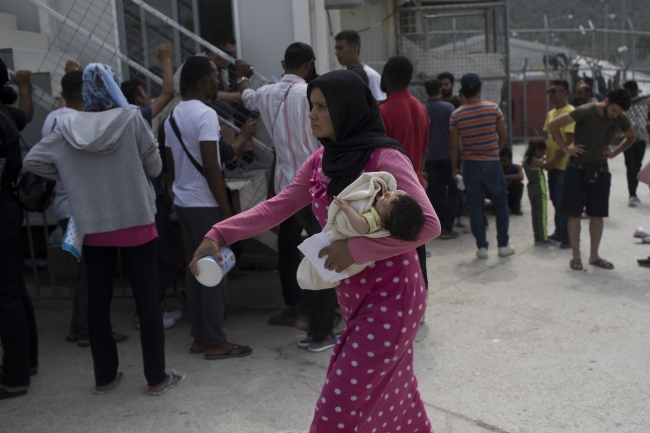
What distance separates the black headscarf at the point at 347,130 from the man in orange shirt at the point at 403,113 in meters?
2.38

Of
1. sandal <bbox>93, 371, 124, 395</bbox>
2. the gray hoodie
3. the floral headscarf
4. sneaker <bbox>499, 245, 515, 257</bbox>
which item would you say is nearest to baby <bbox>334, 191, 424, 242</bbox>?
the gray hoodie

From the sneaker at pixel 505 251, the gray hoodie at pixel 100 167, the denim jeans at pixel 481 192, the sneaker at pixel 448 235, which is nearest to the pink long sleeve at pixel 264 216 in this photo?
the gray hoodie at pixel 100 167

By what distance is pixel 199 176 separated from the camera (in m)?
4.48

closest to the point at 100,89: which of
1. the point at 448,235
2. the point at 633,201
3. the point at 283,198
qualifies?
the point at 283,198

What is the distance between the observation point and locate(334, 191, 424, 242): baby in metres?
2.31

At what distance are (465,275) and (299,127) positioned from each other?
2.81 m

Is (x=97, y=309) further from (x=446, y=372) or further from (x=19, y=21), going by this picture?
(x=19, y=21)

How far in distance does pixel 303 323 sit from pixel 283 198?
2240mm

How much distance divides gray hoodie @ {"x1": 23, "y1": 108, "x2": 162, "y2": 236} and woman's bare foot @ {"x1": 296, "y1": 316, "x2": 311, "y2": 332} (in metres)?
1.58

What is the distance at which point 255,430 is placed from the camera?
3.57 meters

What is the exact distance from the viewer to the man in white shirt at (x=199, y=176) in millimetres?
4340

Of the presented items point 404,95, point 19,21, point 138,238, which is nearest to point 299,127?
point 404,95

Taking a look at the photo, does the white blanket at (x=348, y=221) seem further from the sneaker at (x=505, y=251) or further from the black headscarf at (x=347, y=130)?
the sneaker at (x=505, y=251)

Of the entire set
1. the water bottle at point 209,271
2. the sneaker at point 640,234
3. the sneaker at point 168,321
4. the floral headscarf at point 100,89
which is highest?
the floral headscarf at point 100,89
